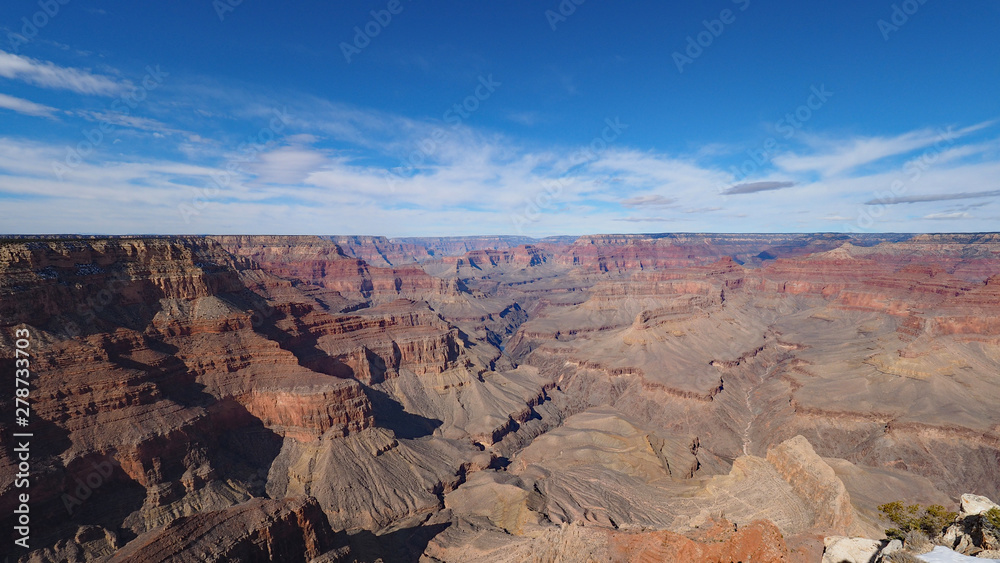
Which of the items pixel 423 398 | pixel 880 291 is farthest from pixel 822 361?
pixel 423 398

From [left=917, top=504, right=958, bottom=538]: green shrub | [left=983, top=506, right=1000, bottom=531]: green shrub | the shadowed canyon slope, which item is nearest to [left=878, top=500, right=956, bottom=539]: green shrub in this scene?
[left=917, top=504, right=958, bottom=538]: green shrub

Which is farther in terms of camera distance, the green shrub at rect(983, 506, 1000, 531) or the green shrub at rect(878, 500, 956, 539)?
the green shrub at rect(878, 500, 956, 539)

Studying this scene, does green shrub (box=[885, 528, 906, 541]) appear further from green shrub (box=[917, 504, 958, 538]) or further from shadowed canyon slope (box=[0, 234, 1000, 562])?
shadowed canyon slope (box=[0, 234, 1000, 562])

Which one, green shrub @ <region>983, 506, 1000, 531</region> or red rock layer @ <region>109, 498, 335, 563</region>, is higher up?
green shrub @ <region>983, 506, 1000, 531</region>

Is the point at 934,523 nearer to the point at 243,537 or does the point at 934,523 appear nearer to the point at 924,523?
the point at 924,523

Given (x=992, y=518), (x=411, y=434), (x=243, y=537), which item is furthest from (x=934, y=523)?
(x=411, y=434)

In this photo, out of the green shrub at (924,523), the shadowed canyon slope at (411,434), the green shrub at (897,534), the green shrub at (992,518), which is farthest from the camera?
the shadowed canyon slope at (411,434)

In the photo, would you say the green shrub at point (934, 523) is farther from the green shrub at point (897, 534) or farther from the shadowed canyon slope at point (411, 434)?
the shadowed canyon slope at point (411, 434)

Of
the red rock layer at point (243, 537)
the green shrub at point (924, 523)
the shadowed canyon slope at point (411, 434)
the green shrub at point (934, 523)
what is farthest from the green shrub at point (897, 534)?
the red rock layer at point (243, 537)

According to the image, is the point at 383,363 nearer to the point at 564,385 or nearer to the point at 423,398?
the point at 423,398
